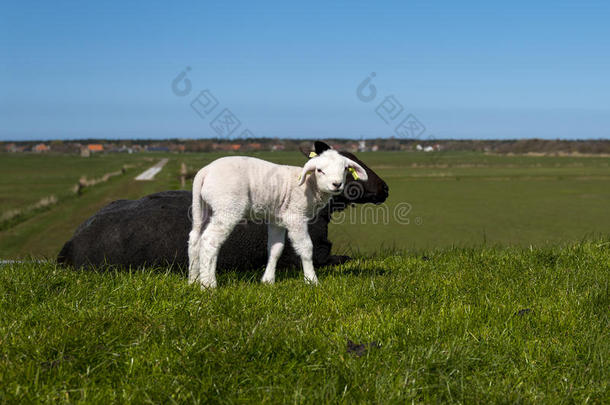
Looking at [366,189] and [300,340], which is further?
[366,189]

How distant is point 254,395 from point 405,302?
2336 mm

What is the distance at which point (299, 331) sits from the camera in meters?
3.96

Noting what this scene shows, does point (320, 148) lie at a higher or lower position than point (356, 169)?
higher

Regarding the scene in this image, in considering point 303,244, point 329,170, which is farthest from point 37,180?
point 329,170

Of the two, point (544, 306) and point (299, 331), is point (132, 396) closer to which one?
point (299, 331)

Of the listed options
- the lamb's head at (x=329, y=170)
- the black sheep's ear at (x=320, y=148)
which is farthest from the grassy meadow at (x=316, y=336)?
the black sheep's ear at (x=320, y=148)

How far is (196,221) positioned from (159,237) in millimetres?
1580

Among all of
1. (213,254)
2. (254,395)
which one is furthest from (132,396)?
(213,254)

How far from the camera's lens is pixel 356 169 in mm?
5371

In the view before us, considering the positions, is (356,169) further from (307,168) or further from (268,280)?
(268,280)

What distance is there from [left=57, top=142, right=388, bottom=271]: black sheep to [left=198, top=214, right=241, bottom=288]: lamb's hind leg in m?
1.52

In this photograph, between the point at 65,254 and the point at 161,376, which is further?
the point at 65,254

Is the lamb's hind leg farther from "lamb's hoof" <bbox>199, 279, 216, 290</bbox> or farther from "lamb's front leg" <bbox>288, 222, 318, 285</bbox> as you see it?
"lamb's front leg" <bbox>288, 222, 318, 285</bbox>

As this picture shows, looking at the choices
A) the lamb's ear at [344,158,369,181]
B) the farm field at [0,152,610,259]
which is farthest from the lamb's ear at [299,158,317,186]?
the farm field at [0,152,610,259]
